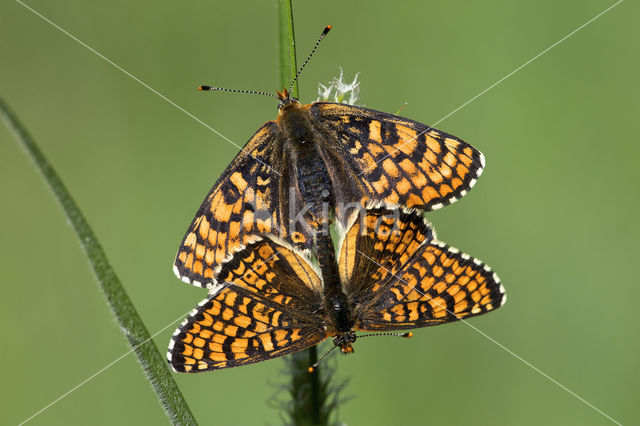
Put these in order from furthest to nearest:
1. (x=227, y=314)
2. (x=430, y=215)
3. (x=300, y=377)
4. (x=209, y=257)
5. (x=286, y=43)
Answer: (x=430, y=215) → (x=209, y=257) → (x=227, y=314) → (x=300, y=377) → (x=286, y=43)

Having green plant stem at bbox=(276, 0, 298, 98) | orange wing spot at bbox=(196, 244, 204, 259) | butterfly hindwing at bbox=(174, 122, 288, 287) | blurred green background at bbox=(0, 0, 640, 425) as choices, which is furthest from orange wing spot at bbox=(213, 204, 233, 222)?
blurred green background at bbox=(0, 0, 640, 425)

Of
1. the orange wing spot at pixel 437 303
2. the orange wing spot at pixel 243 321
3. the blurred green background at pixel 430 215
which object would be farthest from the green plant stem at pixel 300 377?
the blurred green background at pixel 430 215

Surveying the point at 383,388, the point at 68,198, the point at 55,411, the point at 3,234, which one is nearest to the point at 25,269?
the point at 3,234

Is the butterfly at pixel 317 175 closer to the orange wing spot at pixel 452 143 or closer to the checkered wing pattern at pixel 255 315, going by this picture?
the orange wing spot at pixel 452 143

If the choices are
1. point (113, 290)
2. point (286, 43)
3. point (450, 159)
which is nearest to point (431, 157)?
point (450, 159)

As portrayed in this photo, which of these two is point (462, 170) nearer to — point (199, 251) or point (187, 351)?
point (199, 251)

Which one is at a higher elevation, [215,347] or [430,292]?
[215,347]

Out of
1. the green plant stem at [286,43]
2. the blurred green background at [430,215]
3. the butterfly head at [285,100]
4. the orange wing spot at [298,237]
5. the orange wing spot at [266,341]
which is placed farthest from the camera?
the blurred green background at [430,215]

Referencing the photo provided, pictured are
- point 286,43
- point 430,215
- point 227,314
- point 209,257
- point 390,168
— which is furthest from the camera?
point 430,215
